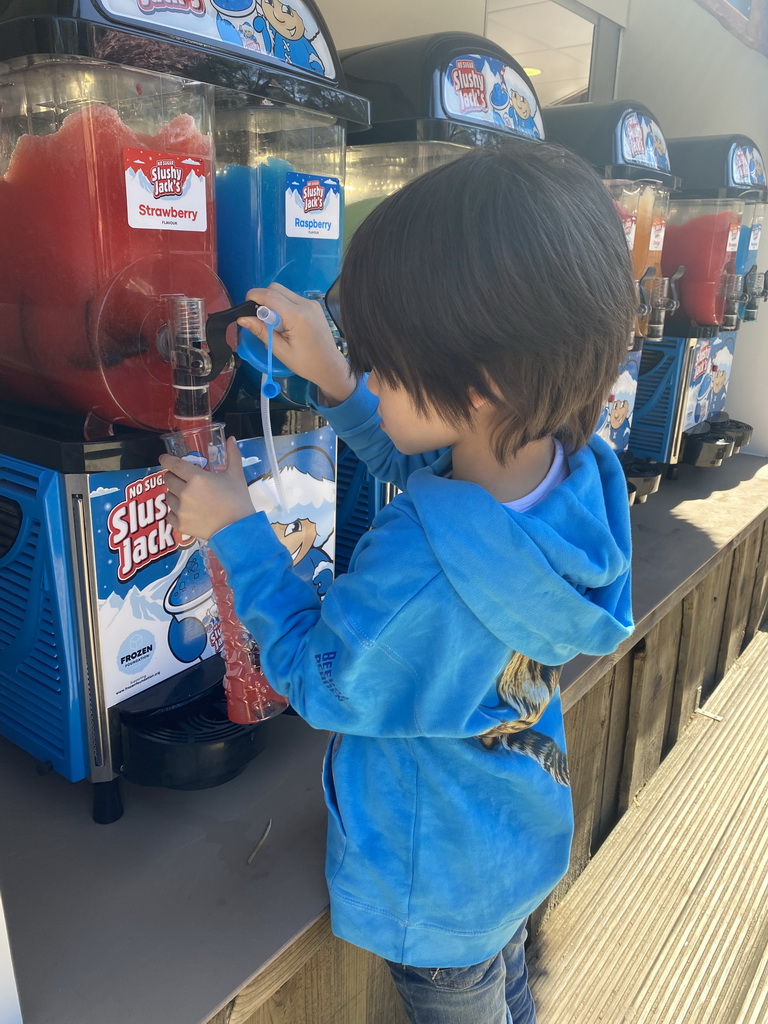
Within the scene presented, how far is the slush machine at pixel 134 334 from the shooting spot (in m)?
0.78

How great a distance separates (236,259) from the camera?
3.15 feet

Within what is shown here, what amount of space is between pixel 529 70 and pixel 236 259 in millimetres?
1738

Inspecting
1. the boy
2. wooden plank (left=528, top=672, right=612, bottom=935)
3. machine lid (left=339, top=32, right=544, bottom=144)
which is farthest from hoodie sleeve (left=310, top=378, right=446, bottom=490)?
wooden plank (left=528, top=672, right=612, bottom=935)

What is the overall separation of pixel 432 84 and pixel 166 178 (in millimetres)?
577

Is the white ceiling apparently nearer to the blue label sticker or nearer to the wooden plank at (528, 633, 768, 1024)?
the blue label sticker

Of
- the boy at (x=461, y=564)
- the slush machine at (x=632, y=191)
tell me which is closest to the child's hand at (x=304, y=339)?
the boy at (x=461, y=564)

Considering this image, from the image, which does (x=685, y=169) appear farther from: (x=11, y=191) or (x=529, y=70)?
(x=11, y=191)

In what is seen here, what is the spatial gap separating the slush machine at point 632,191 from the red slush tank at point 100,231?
108 centimetres

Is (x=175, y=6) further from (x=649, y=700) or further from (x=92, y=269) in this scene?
(x=649, y=700)

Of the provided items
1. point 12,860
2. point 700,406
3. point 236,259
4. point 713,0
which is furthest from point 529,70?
point 12,860

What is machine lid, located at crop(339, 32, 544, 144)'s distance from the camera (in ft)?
3.93

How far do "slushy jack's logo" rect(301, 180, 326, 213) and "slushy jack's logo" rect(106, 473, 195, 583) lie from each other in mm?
376

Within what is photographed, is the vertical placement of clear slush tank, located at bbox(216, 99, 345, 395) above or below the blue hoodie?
above

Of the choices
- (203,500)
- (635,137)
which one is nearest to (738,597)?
(635,137)
